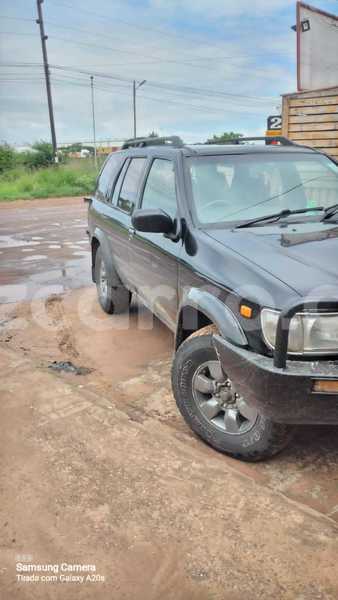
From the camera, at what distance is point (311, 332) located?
244 cm

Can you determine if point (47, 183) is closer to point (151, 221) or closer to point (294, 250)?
point (151, 221)

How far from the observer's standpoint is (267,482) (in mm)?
2803

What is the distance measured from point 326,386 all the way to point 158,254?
1.84m

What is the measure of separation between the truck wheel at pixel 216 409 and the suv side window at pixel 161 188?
3.64 ft

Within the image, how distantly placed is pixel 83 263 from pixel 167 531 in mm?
6730

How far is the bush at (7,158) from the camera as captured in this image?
3204 centimetres

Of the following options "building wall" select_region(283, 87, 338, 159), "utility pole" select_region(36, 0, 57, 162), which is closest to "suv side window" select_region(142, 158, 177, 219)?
"building wall" select_region(283, 87, 338, 159)

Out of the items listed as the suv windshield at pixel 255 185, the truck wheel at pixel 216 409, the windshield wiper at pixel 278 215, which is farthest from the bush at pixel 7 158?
the truck wheel at pixel 216 409

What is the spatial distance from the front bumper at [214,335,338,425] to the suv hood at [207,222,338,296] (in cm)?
37

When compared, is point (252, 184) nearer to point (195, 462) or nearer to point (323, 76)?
point (195, 462)

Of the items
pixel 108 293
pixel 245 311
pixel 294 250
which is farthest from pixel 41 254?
pixel 245 311

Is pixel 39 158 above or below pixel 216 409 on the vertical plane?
above

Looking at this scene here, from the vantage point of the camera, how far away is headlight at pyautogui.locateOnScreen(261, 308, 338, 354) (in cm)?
241

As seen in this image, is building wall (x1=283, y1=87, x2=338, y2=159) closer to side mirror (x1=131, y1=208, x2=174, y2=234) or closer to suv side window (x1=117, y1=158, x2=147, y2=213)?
suv side window (x1=117, y1=158, x2=147, y2=213)
